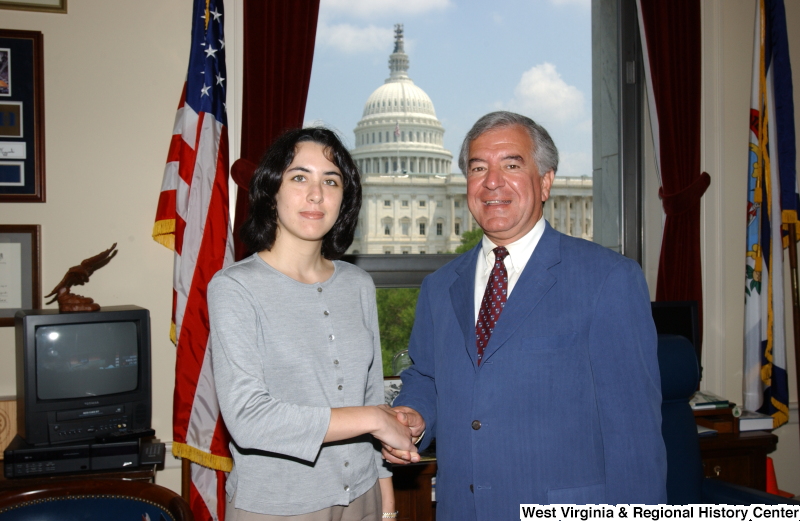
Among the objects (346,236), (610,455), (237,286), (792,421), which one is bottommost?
(792,421)

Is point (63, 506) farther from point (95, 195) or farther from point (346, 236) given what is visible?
point (95, 195)

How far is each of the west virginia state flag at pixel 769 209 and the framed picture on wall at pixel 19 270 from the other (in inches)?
134

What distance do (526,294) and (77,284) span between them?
1986mm

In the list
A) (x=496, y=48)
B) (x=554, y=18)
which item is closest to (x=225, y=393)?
(x=496, y=48)

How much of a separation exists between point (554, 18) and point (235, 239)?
2.19 meters

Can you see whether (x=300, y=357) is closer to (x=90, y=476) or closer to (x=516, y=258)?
(x=516, y=258)

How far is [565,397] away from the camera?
132cm

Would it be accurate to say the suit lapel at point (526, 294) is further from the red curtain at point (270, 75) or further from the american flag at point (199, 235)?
the red curtain at point (270, 75)

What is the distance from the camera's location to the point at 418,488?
244 cm

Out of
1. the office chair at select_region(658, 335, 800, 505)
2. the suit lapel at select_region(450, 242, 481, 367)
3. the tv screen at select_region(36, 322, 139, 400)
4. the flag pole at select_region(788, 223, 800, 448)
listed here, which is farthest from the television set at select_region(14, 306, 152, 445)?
the flag pole at select_region(788, 223, 800, 448)

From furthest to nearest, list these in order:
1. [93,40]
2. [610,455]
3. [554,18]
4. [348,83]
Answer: [554,18] < [348,83] < [93,40] < [610,455]

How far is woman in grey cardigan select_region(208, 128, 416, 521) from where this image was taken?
50.6 inches

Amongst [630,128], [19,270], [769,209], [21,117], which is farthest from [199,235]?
[769,209]

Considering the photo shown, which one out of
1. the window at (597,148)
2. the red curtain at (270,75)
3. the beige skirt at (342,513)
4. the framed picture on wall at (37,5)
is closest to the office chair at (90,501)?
the beige skirt at (342,513)
